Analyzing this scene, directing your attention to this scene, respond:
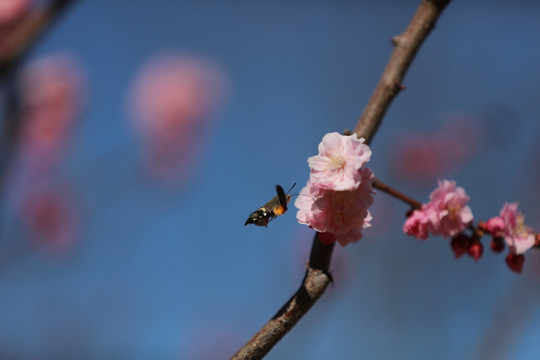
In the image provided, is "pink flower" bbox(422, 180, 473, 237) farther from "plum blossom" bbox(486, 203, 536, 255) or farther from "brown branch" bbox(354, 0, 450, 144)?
"brown branch" bbox(354, 0, 450, 144)

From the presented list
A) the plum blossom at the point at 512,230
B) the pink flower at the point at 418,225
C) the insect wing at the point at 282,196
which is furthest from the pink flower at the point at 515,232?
the insect wing at the point at 282,196

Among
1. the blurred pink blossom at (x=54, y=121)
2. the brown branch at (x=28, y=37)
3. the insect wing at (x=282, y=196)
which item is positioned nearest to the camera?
the insect wing at (x=282, y=196)

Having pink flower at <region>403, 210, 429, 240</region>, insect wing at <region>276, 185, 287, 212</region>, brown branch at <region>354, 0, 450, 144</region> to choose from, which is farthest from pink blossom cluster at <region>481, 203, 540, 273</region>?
insect wing at <region>276, 185, 287, 212</region>

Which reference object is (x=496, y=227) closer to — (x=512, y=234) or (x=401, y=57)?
(x=512, y=234)

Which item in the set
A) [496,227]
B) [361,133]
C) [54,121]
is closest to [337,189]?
[361,133]

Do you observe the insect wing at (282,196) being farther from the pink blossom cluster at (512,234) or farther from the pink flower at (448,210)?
the pink blossom cluster at (512,234)

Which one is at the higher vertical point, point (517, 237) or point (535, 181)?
point (535, 181)

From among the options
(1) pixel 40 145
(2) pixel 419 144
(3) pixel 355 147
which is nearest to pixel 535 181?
(2) pixel 419 144

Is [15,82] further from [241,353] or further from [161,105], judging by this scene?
[161,105]
